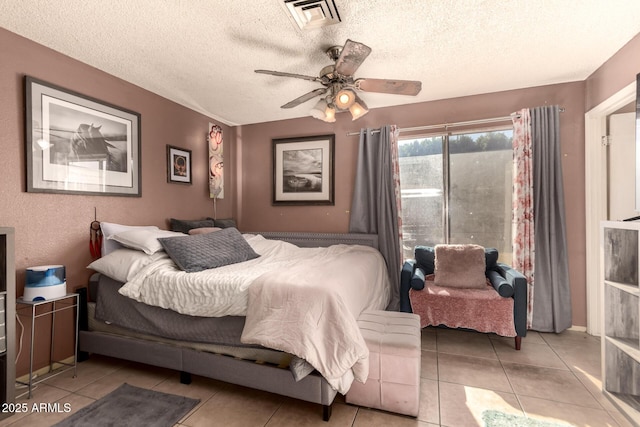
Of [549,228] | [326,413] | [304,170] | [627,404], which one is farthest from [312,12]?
[627,404]

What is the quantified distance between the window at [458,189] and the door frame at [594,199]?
0.65 meters

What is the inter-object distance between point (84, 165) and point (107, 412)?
187cm

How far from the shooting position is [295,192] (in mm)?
4188

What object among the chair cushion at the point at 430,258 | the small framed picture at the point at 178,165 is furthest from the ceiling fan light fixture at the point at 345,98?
the small framed picture at the point at 178,165

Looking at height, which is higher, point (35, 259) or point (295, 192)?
point (295, 192)

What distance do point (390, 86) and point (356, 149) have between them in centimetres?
166

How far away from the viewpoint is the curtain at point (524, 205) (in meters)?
3.07

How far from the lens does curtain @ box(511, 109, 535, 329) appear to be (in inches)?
121

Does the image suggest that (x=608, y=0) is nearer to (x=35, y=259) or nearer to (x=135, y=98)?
(x=135, y=98)

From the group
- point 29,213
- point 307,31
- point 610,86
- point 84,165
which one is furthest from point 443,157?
point 29,213

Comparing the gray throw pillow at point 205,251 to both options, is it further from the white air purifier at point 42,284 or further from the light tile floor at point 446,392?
the light tile floor at point 446,392

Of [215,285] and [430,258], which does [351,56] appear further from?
[430,258]

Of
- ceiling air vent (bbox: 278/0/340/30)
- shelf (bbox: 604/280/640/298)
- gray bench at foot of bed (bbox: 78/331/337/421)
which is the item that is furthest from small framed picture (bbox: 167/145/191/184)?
shelf (bbox: 604/280/640/298)

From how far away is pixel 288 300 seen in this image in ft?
5.86
